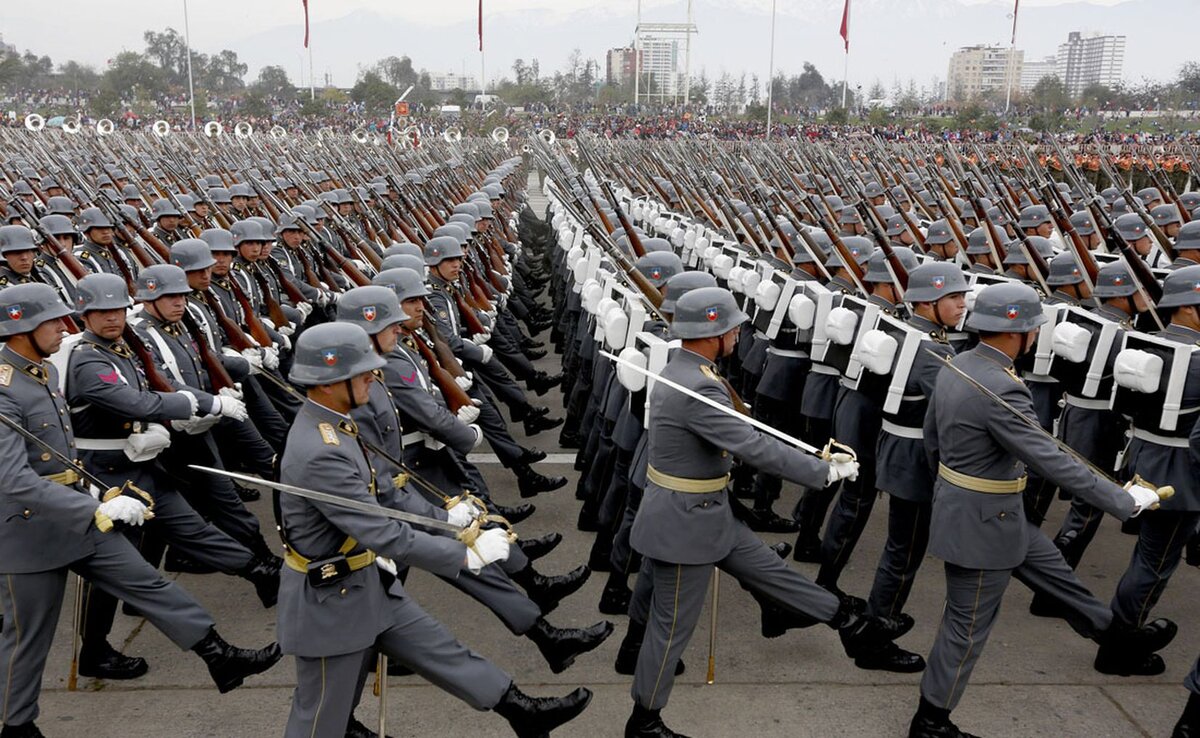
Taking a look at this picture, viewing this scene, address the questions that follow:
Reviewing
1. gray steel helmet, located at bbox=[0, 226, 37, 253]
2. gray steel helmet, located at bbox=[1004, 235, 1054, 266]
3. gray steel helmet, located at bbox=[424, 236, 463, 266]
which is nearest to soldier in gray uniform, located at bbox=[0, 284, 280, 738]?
gray steel helmet, located at bbox=[424, 236, 463, 266]

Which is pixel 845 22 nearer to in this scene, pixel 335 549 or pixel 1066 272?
pixel 1066 272

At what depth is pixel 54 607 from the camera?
166 inches

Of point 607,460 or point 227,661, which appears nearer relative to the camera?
point 227,661

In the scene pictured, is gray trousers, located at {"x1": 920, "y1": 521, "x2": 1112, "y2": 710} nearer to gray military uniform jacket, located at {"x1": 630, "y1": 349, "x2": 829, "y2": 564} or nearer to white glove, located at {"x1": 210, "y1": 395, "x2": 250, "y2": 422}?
gray military uniform jacket, located at {"x1": 630, "y1": 349, "x2": 829, "y2": 564}

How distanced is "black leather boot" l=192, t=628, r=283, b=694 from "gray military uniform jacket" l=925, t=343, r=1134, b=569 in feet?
9.58

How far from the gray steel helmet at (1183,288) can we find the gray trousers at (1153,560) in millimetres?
1032

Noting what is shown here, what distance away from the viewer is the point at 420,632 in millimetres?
3730

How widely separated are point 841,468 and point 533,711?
4.99 ft

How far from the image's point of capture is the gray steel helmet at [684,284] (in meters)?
4.71

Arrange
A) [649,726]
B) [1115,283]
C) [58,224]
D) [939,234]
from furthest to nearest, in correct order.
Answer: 1. [939,234]
2. [58,224]
3. [1115,283]
4. [649,726]

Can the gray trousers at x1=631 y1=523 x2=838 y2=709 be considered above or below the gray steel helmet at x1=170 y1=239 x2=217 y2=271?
below

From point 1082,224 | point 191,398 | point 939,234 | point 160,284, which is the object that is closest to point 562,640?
point 191,398

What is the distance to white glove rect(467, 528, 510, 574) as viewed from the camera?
3533 millimetres

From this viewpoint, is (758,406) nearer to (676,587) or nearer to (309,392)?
(676,587)
